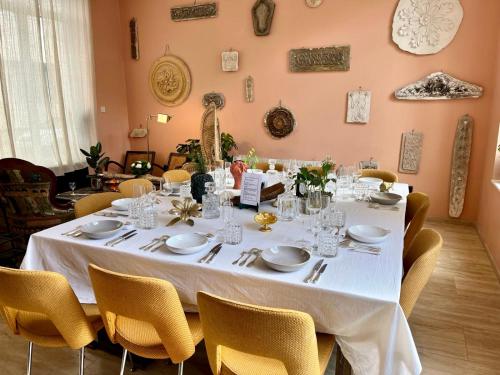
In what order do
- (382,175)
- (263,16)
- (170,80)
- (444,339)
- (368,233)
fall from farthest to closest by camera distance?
(170,80) < (263,16) < (382,175) < (444,339) < (368,233)

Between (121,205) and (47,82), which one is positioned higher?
(47,82)

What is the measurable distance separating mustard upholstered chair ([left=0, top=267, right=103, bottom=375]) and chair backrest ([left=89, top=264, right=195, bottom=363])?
5.9 inches

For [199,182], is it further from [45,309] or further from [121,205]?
[45,309]

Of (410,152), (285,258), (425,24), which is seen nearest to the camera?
(285,258)

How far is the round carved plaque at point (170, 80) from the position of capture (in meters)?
4.99

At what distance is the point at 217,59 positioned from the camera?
4.77 meters

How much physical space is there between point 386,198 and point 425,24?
8.04 ft

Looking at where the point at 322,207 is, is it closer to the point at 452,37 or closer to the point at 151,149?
the point at 452,37

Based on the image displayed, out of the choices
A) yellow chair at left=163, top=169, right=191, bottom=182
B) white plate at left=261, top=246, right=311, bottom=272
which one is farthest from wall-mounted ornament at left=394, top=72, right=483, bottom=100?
white plate at left=261, top=246, right=311, bottom=272

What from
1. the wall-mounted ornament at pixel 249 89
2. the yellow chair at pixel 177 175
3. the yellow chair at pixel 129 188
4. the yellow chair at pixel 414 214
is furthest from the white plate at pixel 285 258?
the wall-mounted ornament at pixel 249 89

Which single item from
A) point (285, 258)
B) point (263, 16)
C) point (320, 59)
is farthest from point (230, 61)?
point (285, 258)

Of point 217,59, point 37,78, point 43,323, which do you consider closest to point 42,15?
point 37,78

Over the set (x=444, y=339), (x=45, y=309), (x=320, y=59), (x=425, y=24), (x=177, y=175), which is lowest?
(x=444, y=339)

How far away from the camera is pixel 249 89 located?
4.64 m
